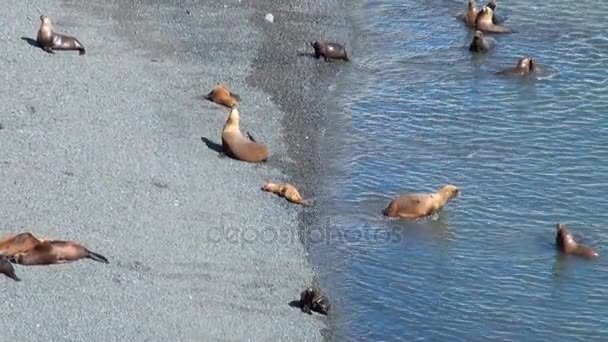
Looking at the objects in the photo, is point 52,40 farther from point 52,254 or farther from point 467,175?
point 52,254

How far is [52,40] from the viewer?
1997 cm

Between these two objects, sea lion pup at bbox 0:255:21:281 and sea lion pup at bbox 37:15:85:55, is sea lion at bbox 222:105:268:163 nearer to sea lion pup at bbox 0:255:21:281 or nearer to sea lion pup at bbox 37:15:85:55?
sea lion pup at bbox 37:15:85:55

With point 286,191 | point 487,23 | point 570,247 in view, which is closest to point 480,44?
point 487,23

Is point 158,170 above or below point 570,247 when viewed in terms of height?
below

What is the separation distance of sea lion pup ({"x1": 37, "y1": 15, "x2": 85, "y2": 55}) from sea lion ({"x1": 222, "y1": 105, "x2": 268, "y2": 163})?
3.54m

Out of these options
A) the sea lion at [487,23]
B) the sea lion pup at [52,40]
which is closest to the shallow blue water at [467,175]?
the sea lion at [487,23]

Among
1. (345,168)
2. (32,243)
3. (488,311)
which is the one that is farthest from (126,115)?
(488,311)

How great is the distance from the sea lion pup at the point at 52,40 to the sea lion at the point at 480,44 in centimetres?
631

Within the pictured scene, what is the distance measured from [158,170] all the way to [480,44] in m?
7.54

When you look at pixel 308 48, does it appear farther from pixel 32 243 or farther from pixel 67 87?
pixel 32 243

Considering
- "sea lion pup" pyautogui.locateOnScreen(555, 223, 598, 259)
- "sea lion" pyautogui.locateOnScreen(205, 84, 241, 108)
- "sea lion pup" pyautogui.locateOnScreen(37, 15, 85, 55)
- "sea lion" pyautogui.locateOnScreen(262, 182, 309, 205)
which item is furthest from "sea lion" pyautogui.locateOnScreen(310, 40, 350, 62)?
"sea lion pup" pyautogui.locateOnScreen(555, 223, 598, 259)

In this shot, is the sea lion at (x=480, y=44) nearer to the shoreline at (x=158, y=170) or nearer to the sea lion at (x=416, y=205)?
the shoreline at (x=158, y=170)

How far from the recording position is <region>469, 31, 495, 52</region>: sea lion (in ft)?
73.0

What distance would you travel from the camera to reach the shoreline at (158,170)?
1351cm
